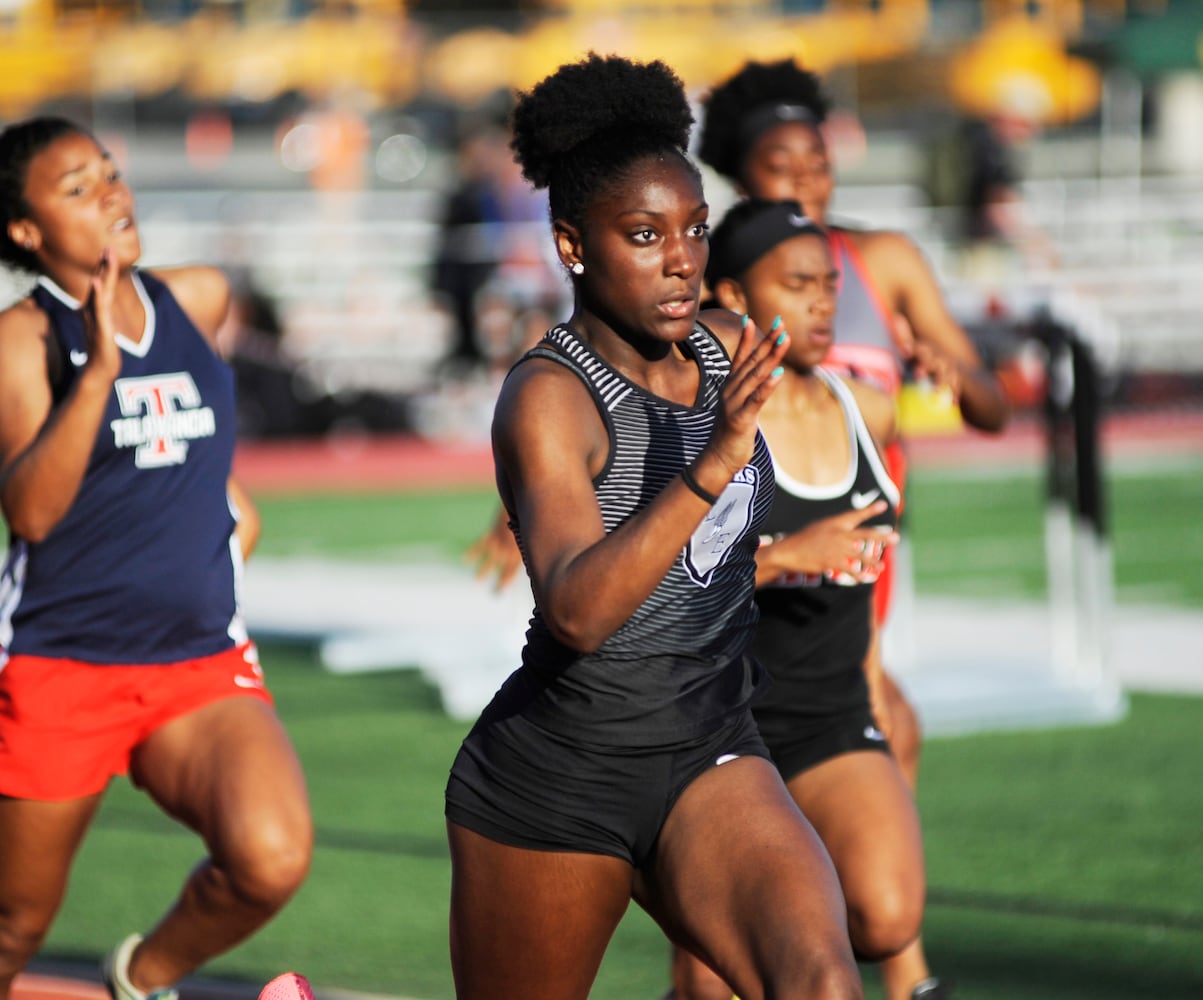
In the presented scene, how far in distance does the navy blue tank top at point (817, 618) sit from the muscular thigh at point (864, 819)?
146 millimetres

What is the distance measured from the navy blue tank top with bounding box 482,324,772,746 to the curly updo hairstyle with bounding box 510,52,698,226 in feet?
1.01

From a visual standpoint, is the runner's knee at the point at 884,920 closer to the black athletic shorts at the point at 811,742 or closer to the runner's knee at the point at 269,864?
the black athletic shorts at the point at 811,742

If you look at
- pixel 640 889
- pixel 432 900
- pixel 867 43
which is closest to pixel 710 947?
pixel 640 889

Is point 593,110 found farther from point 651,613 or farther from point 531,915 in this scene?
point 531,915

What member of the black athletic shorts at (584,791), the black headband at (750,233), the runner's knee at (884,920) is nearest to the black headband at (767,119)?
the black headband at (750,233)

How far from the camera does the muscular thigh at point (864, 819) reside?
458 cm

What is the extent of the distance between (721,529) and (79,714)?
2002mm

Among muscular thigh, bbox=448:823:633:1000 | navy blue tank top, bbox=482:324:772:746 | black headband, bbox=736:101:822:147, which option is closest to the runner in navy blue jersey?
muscular thigh, bbox=448:823:633:1000

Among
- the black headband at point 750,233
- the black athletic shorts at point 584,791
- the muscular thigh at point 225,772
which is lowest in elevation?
the muscular thigh at point 225,772

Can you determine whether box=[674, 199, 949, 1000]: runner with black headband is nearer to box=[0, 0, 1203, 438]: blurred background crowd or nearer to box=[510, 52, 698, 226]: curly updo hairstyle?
box=[510, 52, 698, 226]: curly updo hairstyle

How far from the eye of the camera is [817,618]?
4.90 metres

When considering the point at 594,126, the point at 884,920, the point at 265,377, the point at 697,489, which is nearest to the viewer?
the point at 697,489

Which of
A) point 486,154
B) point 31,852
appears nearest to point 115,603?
point 31,852

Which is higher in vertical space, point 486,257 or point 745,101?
point 745,101
